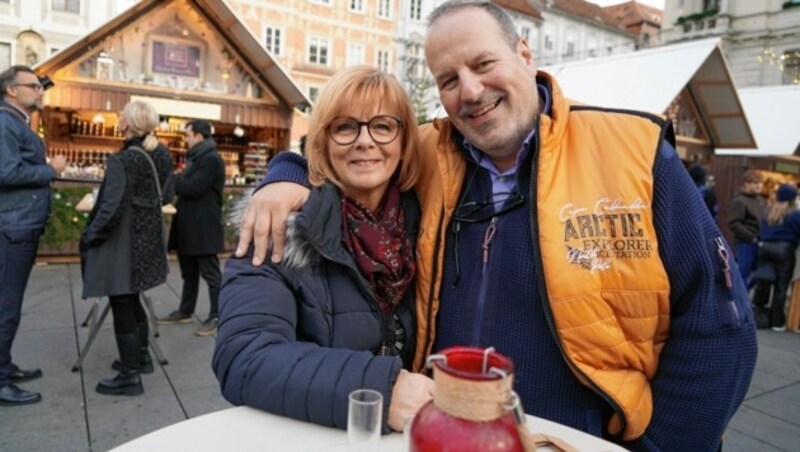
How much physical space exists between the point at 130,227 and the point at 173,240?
6.72ft

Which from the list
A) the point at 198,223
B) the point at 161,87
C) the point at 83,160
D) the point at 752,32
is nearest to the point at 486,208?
the point at 198,223

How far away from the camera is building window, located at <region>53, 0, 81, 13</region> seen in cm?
2292

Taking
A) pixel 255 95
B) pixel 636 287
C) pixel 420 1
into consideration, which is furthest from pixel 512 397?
pixel 420 1

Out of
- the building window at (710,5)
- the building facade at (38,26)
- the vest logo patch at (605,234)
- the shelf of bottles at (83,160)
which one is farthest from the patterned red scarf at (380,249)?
the building window at (710,5)

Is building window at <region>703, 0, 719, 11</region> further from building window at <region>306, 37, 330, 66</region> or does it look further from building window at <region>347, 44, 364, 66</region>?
building window at <region>306, 37, 330, 66</region>

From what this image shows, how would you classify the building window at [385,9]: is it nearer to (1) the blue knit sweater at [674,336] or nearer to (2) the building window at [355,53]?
(2) the building window at [355,53]

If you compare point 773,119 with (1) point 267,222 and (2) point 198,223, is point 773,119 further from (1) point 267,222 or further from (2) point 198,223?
(1) point 267,222

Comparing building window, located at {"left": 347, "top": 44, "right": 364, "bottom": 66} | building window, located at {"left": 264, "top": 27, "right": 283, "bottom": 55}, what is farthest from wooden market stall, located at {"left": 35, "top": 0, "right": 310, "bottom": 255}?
building window, located at {"left": 347, "top": 44, "right": 364, "bottom": 66}

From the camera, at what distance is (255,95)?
11344mm

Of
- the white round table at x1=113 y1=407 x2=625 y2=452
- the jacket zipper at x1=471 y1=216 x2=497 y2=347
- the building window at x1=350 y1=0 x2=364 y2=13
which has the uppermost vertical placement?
the building window at x1=350 y1=0 x2=364 y2=13

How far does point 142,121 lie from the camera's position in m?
4.32

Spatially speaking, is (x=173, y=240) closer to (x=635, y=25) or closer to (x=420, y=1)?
(x=420, y=1)

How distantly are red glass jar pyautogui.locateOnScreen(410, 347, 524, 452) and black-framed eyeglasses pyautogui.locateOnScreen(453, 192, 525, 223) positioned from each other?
1121 mm

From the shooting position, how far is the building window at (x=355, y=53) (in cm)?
3275
